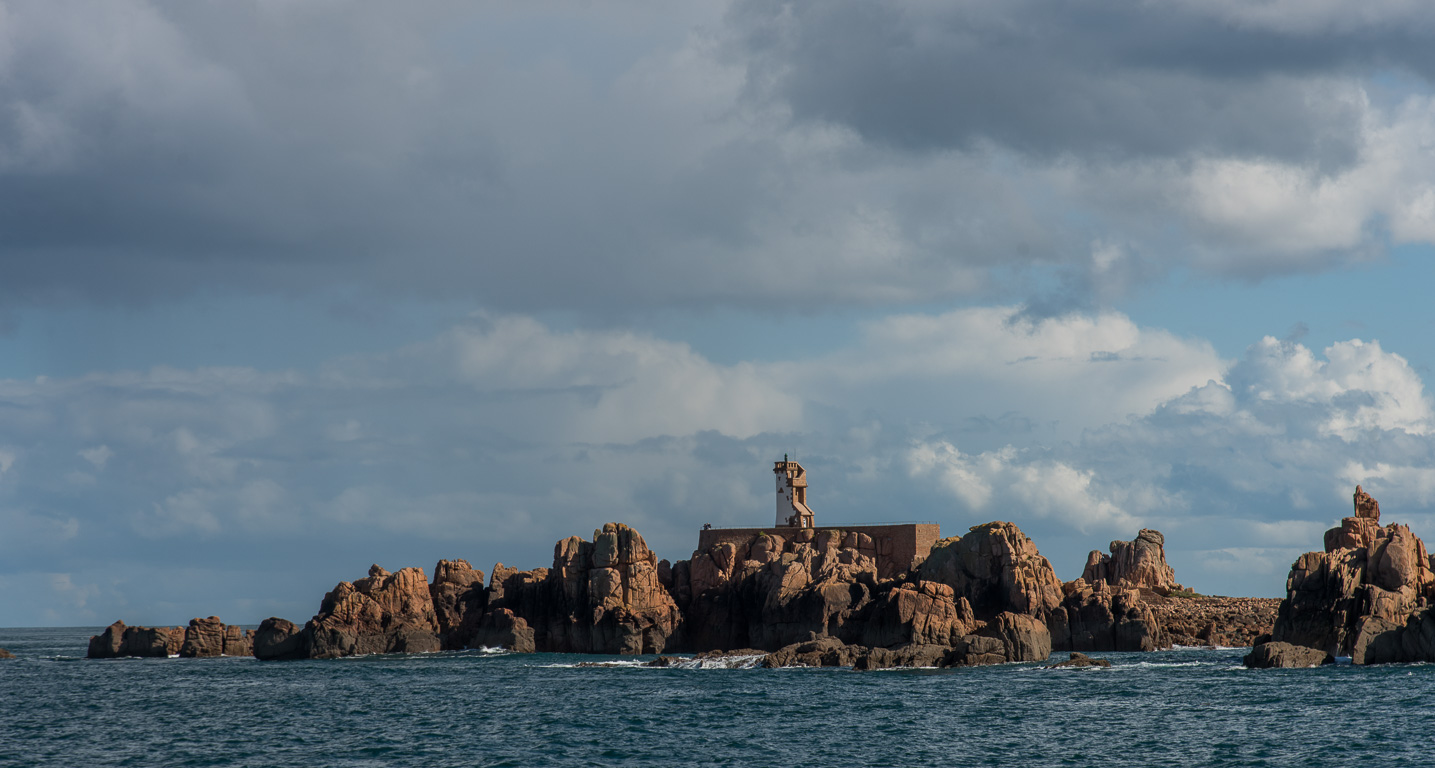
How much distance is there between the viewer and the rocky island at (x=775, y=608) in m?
89.6

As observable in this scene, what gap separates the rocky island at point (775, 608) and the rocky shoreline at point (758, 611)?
13 cm

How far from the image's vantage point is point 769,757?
53719mm

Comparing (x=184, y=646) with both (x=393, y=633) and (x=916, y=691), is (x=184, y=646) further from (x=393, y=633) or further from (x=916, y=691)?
(x=916, y=691)

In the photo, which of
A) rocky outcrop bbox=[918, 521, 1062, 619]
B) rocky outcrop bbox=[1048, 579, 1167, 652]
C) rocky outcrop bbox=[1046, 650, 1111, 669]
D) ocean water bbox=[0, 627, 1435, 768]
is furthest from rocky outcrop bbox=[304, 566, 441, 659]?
rocky outcrop bbox=[1046, 650, 1111, 669]

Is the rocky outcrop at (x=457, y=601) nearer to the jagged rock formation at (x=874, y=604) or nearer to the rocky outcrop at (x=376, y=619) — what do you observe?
the rocky outcrop at (x=376, y=619)

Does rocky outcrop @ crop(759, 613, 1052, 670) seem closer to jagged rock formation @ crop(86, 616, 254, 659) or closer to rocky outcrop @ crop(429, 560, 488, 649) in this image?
rocky outcrop @ crop(429, 560, 488, 649)

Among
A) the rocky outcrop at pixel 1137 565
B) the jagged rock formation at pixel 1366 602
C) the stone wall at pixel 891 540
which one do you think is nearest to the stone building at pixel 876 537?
the stone wall at pixel 891 540

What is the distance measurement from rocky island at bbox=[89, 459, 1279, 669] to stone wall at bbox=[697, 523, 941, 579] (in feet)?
0.54

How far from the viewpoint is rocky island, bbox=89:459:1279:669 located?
89.6 m

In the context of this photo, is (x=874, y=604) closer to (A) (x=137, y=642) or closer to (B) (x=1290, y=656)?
(B) (x=1290, y=656)

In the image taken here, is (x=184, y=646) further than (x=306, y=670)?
Yes

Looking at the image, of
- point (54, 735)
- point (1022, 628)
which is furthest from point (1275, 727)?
point (54, 735)

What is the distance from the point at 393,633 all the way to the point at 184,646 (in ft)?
71.2

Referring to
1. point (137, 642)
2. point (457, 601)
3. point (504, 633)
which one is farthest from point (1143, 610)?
point (137, 642)
